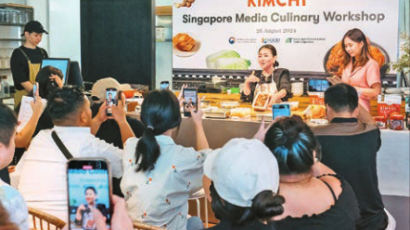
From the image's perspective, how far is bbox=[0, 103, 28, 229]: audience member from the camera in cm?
167

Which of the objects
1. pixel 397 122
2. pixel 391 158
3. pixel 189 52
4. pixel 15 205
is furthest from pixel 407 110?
pixel 189 52

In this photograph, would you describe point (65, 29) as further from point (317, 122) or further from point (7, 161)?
point (7, 161)

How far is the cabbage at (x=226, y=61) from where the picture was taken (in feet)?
21.5

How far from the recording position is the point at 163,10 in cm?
755

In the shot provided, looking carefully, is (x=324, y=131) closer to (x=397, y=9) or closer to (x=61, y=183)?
(x=61, y=183)

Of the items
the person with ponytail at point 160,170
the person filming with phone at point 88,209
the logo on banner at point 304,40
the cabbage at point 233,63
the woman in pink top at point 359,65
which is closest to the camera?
the person filming with phone at point 88,209

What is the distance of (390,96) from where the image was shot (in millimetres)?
3982

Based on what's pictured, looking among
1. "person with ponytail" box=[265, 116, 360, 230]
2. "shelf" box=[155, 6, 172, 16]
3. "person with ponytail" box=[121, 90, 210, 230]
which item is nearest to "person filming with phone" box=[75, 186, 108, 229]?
"person with ponytail" box=[265, 116, 360, 230]

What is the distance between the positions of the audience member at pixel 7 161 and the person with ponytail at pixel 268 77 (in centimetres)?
417

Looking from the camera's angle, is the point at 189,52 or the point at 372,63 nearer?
the point at 372,63

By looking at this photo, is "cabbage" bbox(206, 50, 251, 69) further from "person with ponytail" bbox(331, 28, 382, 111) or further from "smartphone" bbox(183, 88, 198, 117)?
"smartphone" bbox(183, 88, 198, 117)

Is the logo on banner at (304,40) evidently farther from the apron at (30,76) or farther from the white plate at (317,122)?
the apron at (30,76)

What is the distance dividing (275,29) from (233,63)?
69 centimetres

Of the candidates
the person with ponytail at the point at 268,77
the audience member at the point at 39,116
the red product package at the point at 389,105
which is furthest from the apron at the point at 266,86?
the audience member at the point at 39,116
